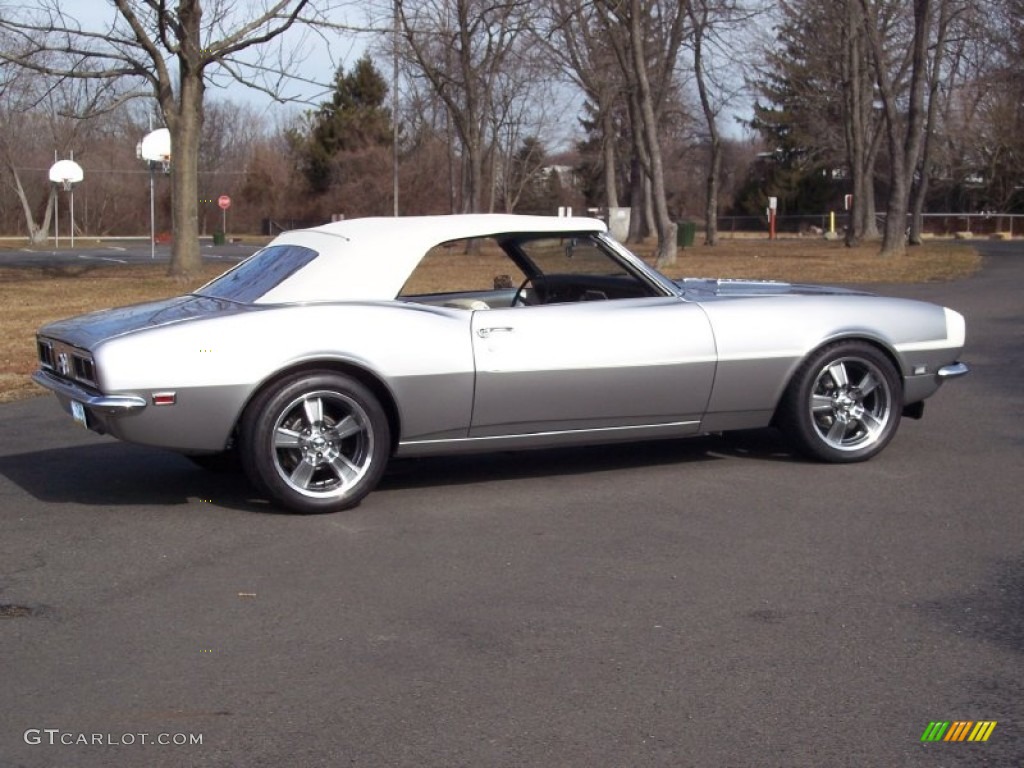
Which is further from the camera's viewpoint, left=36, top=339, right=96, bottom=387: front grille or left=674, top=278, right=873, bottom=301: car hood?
left=674, top=278, right=873, bottom=301: car hood

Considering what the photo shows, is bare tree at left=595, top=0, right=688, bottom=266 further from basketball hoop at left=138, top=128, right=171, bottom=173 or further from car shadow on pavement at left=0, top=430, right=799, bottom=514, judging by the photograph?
car shadow on pavement at left=0, top=430, right=799, bottom=514

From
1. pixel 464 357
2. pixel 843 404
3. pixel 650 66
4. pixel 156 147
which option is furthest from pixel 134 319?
pixel 650 66

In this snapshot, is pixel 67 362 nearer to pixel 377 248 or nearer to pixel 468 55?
pixel 377 248

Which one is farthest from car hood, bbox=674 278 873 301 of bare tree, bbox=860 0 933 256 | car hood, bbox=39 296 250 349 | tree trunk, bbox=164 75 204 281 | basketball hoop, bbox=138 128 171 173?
basketball hoop, bbox=138 128 171 173

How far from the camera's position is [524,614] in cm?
470

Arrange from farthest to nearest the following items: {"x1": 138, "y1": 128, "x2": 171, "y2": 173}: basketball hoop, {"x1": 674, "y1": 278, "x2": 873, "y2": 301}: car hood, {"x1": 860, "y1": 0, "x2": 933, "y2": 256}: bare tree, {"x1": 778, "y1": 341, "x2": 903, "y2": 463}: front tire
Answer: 1. {"x1": 138, "y1": 128, "x2": 171, "y2": 173}: basketball hoop
2. {"x1": 860, "y1": 0, "x2": 933, "y2": 256}: bare tree
3. {"x1": 674, "y1": 278, "x2": 873, "y2": 301}: car hood
4. {"x1": 778, "y1": 341, "x2": 903, "y2": 463}: front tire

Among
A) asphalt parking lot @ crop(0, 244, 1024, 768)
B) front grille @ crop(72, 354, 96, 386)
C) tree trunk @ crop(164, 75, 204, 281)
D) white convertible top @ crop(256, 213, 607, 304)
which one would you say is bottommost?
asphalt parking lot @ crop(0, 244, 1024, 768)

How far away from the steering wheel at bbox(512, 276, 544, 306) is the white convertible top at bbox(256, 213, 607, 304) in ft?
1.39

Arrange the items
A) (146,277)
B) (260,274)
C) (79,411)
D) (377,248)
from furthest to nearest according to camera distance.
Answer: (146,277)
(260,274)
(377,248)
(79,411)

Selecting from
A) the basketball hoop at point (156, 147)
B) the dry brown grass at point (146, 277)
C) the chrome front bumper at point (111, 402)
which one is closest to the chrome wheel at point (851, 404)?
the dry brown grass at point (146, 277)

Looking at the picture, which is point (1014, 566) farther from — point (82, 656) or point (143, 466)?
point (143, 466)

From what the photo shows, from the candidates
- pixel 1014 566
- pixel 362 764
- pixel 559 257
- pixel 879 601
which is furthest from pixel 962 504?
pixel 362 764

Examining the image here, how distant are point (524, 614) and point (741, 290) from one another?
3242 millimetres

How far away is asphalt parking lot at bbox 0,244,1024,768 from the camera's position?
3654 mm
